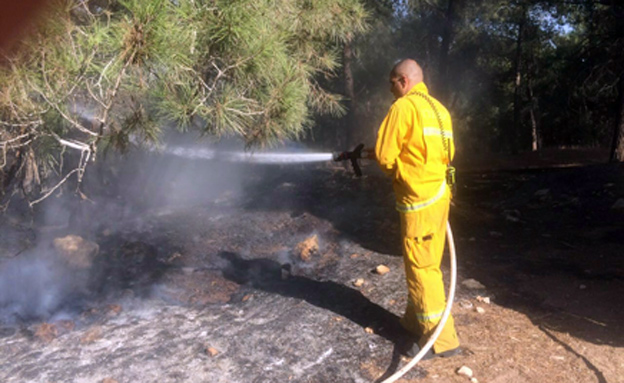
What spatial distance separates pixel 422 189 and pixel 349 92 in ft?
20.1

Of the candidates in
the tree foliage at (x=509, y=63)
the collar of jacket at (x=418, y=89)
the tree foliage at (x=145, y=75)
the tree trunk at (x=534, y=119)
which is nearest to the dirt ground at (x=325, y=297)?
the tree foliage at (x=145, y=75)

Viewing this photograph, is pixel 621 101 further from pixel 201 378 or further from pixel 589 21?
pixel 201 378

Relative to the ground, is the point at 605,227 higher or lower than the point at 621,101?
lower

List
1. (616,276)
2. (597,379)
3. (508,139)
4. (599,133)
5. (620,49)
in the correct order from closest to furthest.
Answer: (597,379) < (616,276) < (620,49) < (599,133) < (508,139)

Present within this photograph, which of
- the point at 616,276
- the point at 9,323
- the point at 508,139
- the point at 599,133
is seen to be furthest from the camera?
the point at 508,139

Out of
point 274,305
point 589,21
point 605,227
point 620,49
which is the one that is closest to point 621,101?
point 620,49

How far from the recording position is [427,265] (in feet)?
10.4

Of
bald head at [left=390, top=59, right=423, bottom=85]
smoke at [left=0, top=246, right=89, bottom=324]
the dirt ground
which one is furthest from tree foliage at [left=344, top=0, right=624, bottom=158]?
smoke at [left=0, top=246, right=89, bottom=324]

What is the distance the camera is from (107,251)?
593 cm

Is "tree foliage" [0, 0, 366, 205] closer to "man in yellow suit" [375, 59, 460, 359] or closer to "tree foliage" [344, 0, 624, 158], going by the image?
"man in yellow suit" [375, 59, 460, 359]

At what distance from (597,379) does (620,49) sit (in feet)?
23.8

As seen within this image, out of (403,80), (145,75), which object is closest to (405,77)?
(403,80)

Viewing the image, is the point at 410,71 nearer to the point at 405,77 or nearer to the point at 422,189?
the point at 405,77

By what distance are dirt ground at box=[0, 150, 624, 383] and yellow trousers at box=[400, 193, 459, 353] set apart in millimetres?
184
